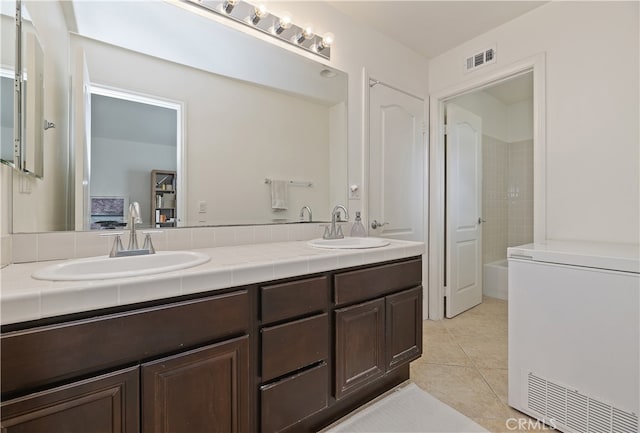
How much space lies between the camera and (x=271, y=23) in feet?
6.00

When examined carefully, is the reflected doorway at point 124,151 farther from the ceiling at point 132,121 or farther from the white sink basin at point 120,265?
the white sink basin at point 120,265

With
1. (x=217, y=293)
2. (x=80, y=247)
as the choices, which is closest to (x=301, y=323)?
(x=217, y=293)

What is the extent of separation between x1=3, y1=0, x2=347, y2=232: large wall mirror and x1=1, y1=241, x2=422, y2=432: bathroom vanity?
26.5 inches

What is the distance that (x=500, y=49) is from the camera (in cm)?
234

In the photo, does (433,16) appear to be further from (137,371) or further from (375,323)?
(137,371)

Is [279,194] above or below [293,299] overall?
above

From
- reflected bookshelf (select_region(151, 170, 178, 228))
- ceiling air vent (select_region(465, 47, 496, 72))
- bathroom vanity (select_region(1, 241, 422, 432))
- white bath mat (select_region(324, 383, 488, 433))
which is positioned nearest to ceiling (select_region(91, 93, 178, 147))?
reflected bookshelf (select_region(151, 170, 178, 228))

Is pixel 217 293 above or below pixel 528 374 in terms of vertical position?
above

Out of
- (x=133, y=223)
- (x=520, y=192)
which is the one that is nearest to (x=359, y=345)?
(x=133, y=223)

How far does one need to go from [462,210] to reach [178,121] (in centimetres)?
268

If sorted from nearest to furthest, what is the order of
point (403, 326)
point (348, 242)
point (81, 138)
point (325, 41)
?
1. point (81, 138)
2. point (403, 326)
3. point (348, 242)
4. point (325, 41)

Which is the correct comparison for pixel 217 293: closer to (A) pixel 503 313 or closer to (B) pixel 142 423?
(B) pixel 142 423

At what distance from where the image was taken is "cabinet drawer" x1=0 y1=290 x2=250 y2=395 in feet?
2.28

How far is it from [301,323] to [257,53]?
5.17 feet
